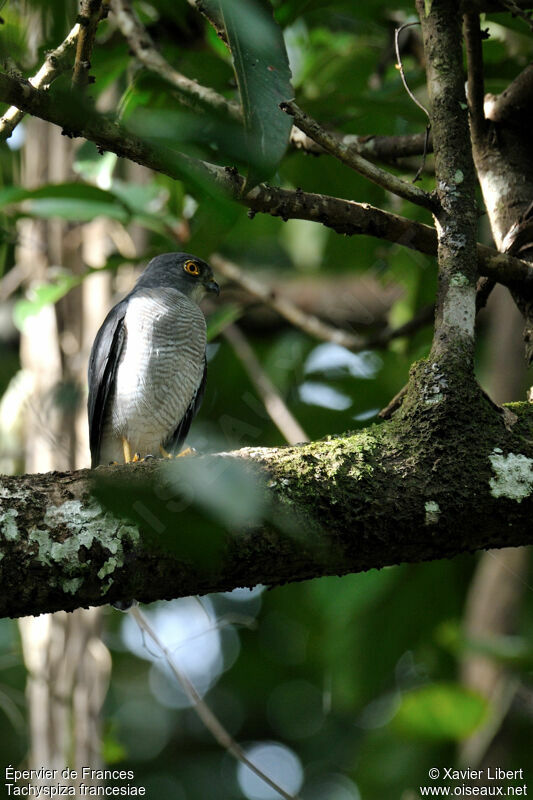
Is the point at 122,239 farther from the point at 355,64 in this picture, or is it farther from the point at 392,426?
the point at 392,426

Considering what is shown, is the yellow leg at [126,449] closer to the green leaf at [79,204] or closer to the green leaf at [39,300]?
the green leaf at [39,300]

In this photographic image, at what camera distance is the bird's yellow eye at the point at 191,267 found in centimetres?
497

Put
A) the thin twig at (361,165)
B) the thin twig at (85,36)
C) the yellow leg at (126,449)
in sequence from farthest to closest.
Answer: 1. the yellow leg at (126,449)
2. the thin twig at (361,165)
3. the thin twig at (85,36)

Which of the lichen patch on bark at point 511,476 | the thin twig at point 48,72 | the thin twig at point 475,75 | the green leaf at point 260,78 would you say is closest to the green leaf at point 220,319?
the thin twig at point 475,75

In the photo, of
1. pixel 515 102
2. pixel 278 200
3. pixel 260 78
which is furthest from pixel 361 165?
pixel 515 102

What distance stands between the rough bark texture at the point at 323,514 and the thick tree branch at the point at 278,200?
1.91ft

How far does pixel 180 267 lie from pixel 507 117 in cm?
228

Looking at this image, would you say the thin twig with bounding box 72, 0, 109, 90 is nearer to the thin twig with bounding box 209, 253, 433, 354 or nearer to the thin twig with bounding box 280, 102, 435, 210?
the thin twig with bounding box 280, 102, 435, 210

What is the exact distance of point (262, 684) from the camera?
314 inches

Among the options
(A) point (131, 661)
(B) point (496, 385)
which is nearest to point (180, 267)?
(B) point (496, 385)

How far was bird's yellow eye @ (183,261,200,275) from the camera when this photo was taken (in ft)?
16.3

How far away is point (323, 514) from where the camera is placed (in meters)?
2.15

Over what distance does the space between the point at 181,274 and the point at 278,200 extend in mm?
2508

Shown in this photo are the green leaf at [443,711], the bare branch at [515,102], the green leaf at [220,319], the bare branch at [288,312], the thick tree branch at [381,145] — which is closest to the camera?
the bare branch at [515,102]
